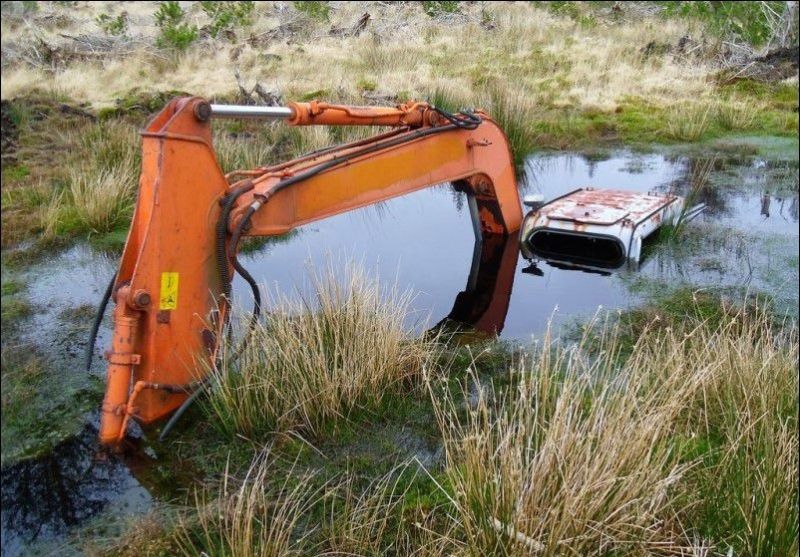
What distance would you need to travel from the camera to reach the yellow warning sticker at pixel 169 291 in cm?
375

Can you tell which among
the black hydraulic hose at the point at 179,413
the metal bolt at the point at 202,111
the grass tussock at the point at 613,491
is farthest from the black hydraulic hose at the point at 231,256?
the grass tussock at the point at 613,491

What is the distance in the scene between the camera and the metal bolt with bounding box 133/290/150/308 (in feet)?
12.0

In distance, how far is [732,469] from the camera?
2.92m

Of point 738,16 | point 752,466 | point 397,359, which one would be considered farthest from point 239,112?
point 738,16

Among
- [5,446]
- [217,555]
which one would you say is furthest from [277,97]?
[5,446]

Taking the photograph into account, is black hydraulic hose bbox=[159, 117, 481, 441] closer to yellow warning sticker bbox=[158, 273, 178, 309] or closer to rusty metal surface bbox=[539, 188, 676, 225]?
yellow warning sticker bbox=[158, 273, 178, 309]

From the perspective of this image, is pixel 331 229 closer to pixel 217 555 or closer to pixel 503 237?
pixel 503 237

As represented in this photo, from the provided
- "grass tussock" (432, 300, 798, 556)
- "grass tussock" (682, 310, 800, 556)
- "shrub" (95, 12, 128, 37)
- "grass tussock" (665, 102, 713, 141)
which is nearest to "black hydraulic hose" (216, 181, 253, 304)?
"shrub" (95, 12, 128, 37)

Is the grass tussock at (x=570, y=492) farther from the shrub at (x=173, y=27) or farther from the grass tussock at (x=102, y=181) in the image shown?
the grass tussock at (x=102, y=181)

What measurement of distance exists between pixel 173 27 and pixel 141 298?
5.75 feet

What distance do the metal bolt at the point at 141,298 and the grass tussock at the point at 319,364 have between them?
0.49 metres

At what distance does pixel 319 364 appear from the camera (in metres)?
4.04

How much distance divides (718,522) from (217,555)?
1861 mm

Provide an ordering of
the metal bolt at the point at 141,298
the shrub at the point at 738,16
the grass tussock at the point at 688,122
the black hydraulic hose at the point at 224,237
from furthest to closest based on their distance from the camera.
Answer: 1. the grass tussock at the point at 688,122
2. the shrub at the point at 738,16
3. the black hydraulic hose at the point at 224,237
4. the metal bolt at the point at 141,298
